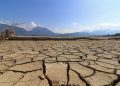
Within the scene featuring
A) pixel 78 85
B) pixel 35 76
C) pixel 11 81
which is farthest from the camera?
pixel 35 76

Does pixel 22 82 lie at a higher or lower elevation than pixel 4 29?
lower

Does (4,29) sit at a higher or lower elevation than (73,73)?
higher

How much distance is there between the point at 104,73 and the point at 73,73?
0.44 meters

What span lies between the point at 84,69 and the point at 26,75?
848 millimetres

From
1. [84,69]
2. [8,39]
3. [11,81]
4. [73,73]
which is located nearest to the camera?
[11,81]

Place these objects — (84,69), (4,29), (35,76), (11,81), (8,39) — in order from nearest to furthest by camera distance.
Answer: (11,81)
(35,76)
(84,69)
(4,29)
(8,39)

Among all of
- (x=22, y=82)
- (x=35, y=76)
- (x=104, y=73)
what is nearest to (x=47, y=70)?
(x=35, y=76)

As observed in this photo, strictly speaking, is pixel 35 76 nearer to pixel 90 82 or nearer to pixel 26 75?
pixel 26 75

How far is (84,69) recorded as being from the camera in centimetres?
205

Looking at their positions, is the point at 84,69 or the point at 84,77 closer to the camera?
the point at 84,77

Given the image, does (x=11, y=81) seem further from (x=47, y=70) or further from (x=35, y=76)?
(x=47, y=70)

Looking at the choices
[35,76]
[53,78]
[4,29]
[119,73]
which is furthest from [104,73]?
[4,29]

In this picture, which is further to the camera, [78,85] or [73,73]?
[73,73]

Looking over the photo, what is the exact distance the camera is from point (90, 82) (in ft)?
5.20
